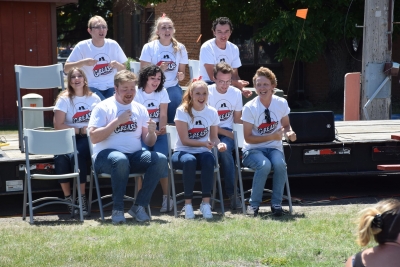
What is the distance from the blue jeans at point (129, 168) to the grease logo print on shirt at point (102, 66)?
1.39 m

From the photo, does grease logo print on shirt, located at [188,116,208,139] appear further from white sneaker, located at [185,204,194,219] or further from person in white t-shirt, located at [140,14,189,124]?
person in white t-shirt, located at [140,14,189,124]

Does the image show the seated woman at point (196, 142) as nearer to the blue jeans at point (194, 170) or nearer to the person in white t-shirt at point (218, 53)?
the blue jeans at point (194, 170)

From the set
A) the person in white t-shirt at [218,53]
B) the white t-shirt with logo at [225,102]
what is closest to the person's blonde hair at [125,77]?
the white t-shirt with logo at [225,102]

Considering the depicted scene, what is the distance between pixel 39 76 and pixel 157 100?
142 centimetres

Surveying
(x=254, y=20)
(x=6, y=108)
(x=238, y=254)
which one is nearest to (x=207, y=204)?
(x=238, y=254)

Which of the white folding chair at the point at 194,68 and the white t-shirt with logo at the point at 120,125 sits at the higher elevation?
the white folding chair at the point at 194,68

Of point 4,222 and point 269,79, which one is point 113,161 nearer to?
point 4,222

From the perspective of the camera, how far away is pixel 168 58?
8.05 m

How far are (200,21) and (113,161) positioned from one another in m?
12.6

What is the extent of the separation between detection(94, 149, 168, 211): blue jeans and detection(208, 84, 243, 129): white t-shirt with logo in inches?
41.4

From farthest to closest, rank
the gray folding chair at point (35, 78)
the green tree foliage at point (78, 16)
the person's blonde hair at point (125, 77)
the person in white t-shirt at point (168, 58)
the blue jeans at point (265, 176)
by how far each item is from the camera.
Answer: the green tree foliage at point (78, 16) → the person in white t-shirt at point (168, 58) → the gray folding chair at point (35, 78) → the blue jeans at point (265, 176) → the person's blonde hair at point (125, 77)

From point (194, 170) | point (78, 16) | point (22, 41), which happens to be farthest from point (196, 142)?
point (78, 16)

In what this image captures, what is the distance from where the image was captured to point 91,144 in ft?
22.4

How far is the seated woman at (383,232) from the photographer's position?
2.84m
